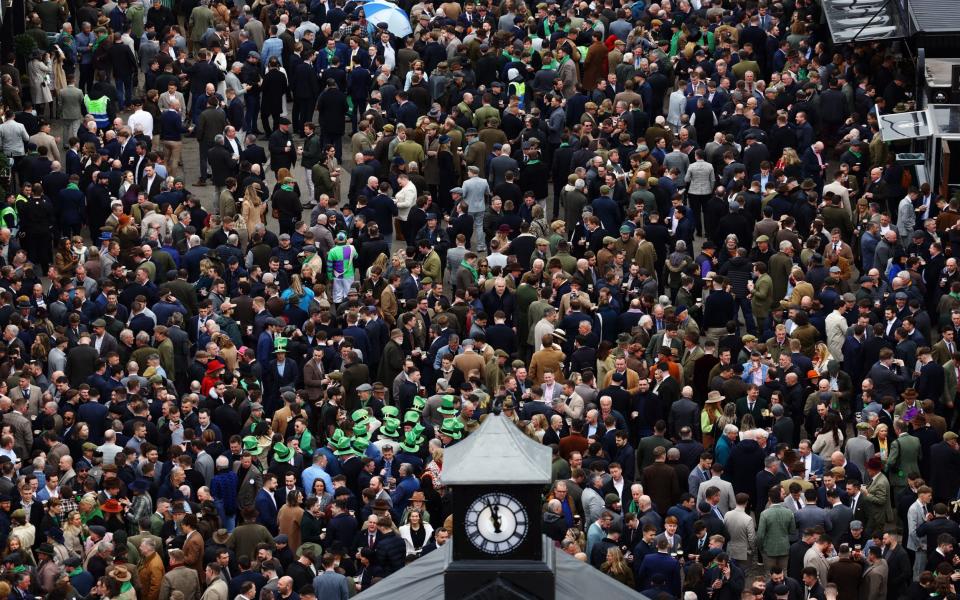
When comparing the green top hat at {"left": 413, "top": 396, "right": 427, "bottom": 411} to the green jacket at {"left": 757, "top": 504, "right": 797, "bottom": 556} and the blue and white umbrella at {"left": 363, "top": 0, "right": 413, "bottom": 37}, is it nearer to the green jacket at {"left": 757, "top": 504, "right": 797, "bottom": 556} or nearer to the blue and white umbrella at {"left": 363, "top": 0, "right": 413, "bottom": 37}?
the green jacket at {"left": 757, "top": 504, "right": 797, "bottom": 556}

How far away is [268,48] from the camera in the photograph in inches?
1286

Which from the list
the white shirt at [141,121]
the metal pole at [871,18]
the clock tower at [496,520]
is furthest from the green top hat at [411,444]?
the metal pole at [871,18]

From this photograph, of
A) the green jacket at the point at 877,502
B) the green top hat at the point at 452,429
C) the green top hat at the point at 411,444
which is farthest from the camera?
the green top hat at the point at 452,429

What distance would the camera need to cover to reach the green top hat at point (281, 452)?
21.4m

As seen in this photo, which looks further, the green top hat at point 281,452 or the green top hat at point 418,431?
the green top hat at point 418,431

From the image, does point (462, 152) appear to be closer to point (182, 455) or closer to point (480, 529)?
point (182, 455)

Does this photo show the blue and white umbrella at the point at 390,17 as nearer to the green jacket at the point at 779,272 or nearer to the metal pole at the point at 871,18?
the metal pole at the point at 871,18

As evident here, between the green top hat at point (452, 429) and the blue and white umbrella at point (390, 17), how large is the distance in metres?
12.7

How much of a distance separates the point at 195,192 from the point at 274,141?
6.43 feet

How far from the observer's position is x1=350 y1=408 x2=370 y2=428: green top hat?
2206 centimetres

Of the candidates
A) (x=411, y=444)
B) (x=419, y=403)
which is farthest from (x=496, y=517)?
(x=419, y=403)

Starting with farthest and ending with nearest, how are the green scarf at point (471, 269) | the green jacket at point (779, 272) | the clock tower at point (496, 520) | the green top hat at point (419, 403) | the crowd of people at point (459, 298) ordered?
the green scarf at point (471, 269)
the green jacket at point (779, 272)
the green top hat at point (419, 403)
the crowd of people at point (459, 298)
the clock tower at point (496, 520)

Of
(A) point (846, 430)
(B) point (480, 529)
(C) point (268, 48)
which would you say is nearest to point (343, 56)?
(C) point (268, 48)

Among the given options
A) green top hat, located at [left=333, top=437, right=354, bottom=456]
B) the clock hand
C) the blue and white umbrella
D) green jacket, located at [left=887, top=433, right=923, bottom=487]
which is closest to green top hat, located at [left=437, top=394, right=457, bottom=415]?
green top hat, located at [left=333, top=437, right=354, bottom=456]
